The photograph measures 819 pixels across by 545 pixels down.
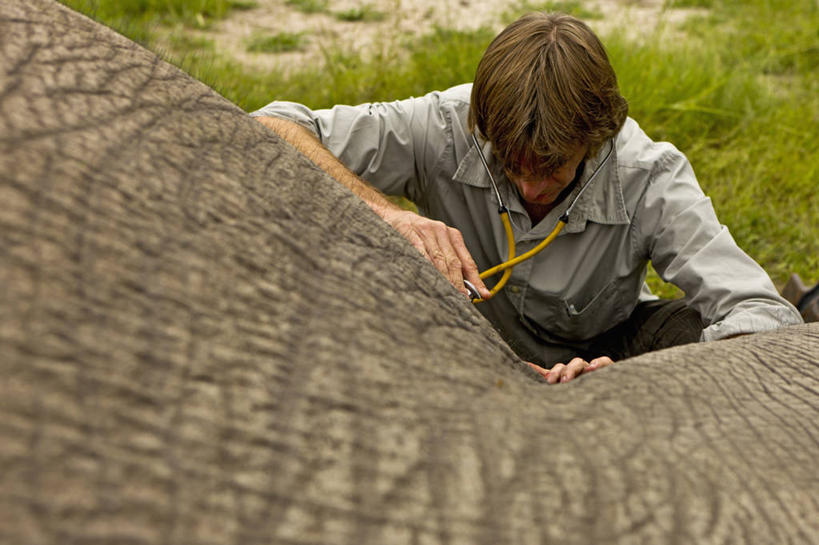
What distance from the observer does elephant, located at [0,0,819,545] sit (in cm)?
75

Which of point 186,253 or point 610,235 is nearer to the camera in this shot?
point 186,253

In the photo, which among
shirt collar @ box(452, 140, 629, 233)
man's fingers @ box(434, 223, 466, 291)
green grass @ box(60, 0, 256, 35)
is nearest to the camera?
man's fingers @ box(434, 223, 466, 291)

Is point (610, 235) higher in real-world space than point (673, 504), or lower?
lower

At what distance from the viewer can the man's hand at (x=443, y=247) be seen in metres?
1.66

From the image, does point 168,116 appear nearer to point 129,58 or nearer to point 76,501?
point 129,58

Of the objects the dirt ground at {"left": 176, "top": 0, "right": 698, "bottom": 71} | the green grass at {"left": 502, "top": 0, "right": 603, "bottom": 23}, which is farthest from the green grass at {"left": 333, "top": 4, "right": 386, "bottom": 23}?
the green grass at {"left": 502, "top": 0, "right": 603, "bottom": 23}

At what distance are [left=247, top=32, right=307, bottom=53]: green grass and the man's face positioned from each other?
3.04 metres

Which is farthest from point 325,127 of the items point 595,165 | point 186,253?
point 186,253

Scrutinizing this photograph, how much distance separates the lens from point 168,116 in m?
1.04

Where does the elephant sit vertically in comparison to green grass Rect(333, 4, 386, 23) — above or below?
above

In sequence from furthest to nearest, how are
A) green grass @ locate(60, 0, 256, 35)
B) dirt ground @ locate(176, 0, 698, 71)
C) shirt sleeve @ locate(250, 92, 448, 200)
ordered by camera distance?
dirt ground @ locate(176, 0, 698, 71) < green grass @ locate(60, 0, 256, 35) < shirt sleeve @ locate(250, 92, 448, 200)

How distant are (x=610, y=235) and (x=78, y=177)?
181 centimetres

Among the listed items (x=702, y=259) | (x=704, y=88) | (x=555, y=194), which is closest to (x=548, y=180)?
(x=555, y=194)

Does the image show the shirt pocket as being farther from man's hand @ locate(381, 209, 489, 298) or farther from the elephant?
the elephant
